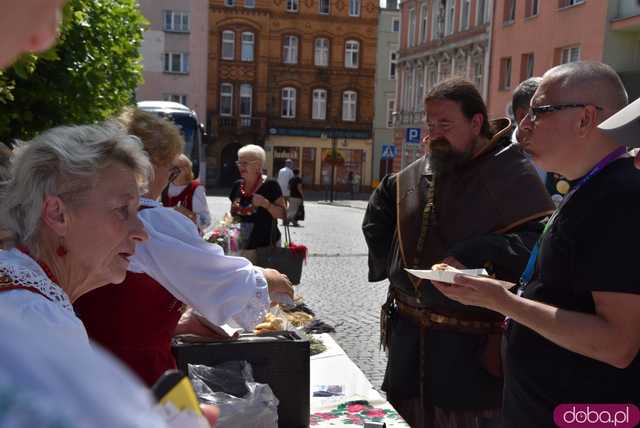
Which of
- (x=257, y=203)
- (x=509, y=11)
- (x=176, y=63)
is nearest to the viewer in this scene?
(x=257, y=203)

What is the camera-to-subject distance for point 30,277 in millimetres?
1406

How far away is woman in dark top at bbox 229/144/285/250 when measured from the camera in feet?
23.8

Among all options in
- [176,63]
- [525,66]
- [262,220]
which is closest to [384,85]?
[176,63]

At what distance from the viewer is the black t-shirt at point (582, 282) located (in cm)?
185

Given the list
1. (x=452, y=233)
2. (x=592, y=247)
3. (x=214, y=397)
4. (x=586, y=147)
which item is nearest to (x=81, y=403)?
(x=592, y=247)

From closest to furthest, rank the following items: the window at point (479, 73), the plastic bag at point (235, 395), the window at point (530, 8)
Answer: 1. the plastic bag at point (235, 395)
2. the window at point (530, 8)
3. the window at point (479, 73)

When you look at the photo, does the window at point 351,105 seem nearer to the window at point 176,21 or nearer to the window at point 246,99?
Result: the window at point 246,99


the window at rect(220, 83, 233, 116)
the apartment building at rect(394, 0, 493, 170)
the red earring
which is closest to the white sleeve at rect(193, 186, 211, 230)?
the red earring

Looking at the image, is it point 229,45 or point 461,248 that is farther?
point 229,45

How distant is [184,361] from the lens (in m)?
2.65

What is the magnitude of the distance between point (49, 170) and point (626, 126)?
1.51 metres

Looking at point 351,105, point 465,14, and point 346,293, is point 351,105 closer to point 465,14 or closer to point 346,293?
point 465,14

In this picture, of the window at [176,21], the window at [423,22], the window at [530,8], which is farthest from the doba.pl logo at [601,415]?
the window at [176,21]

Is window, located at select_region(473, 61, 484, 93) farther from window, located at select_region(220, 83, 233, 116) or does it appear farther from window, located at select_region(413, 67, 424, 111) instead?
window, located at select_region(220, 83, 233, 116)
